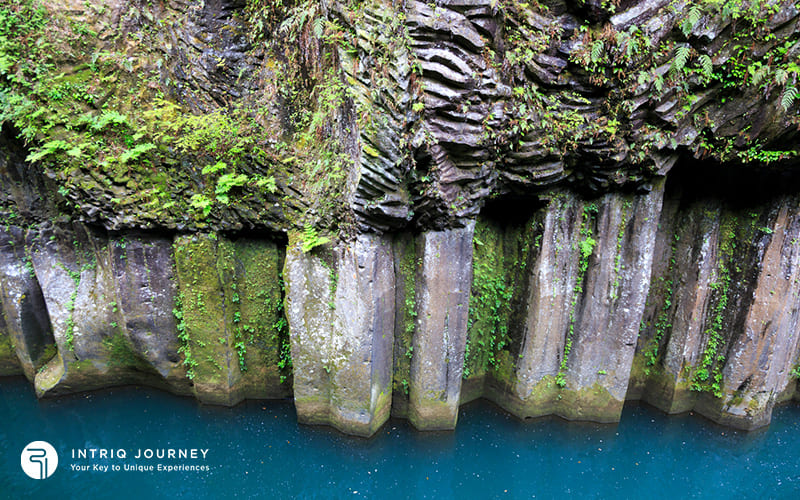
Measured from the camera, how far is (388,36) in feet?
16.1

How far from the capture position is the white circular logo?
19.8ft

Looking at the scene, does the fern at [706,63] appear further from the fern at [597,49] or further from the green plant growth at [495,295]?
the green plant growth at [495,295]

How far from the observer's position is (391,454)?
6488 mm

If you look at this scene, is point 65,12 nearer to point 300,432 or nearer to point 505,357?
point 300,432

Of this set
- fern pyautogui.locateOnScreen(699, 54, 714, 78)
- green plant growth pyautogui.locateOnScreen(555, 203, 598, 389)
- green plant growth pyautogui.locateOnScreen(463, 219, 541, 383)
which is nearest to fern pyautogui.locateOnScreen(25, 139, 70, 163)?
green plant growth pyautogui.locateOnScreen(463, 219, 541, 383)

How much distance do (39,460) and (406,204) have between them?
6.48 metres

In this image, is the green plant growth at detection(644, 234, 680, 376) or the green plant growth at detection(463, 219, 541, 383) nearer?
the green plant growth at detection(463, 219, 541, 383)

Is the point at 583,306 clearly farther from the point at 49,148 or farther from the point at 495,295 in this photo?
the point at 49,148

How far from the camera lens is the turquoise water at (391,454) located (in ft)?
19.7

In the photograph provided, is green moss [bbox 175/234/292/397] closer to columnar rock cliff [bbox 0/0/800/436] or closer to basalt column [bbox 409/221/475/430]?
columnar rock cliff [bbox 0/0/800/436]

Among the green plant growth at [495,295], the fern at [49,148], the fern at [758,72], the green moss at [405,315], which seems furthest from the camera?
the green plant growth at [495,295]

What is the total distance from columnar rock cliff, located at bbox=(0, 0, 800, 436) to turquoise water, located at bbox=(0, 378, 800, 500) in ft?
1.13

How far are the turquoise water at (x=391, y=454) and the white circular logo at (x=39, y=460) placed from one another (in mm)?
87

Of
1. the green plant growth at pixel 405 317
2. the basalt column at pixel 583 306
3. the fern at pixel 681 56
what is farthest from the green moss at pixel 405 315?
the fern at pixel 681 56
